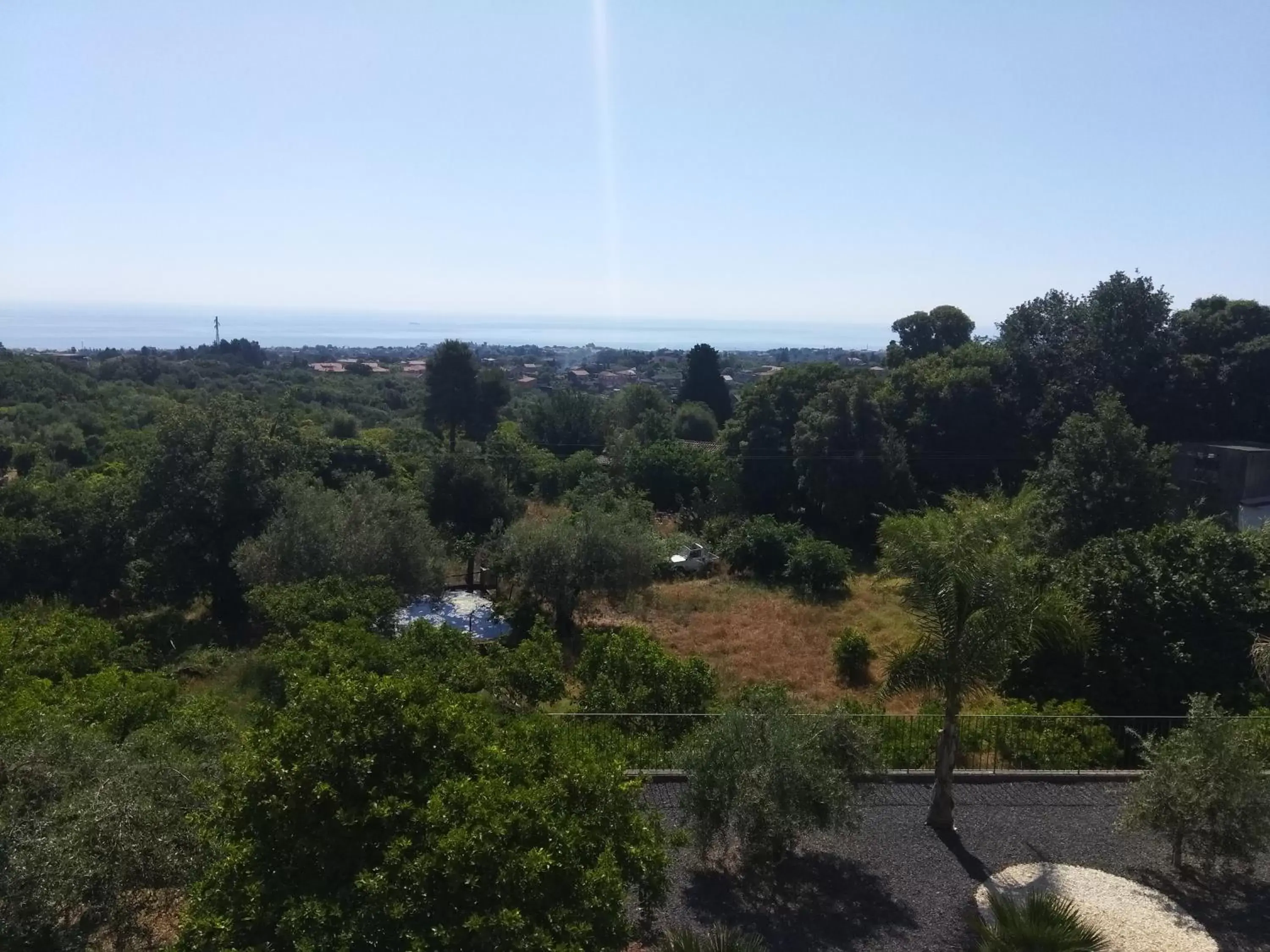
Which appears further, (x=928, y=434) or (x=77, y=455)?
(x=77, y=455)

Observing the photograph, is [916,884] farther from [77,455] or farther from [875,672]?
[77,455]

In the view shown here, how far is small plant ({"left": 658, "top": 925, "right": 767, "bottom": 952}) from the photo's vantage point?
18.7 feet

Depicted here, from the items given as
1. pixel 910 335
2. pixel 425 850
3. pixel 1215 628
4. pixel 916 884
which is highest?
pixel 910 335

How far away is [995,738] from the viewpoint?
11.2m

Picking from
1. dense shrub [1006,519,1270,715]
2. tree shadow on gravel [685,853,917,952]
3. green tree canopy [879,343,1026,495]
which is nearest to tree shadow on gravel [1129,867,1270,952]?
tree shadow on gravel [685,853,917,952]

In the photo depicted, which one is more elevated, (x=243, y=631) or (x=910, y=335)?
(x=910, y=335)

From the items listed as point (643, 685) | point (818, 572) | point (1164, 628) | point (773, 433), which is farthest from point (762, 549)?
point (643, 685)

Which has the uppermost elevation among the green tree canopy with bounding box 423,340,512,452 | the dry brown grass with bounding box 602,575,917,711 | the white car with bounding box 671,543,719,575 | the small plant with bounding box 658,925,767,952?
the green tree canopy with bounding box 423,340,512,452

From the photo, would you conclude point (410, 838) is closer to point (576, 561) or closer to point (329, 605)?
point (329, 605)

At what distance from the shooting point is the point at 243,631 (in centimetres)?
1939

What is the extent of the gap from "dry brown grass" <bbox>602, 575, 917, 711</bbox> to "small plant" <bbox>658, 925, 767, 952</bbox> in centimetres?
869

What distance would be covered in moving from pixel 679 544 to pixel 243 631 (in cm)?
1142

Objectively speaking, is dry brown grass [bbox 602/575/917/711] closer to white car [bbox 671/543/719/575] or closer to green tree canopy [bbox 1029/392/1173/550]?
white car [bbox 671/543/719/575]

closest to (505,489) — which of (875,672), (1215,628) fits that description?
(875,672)
